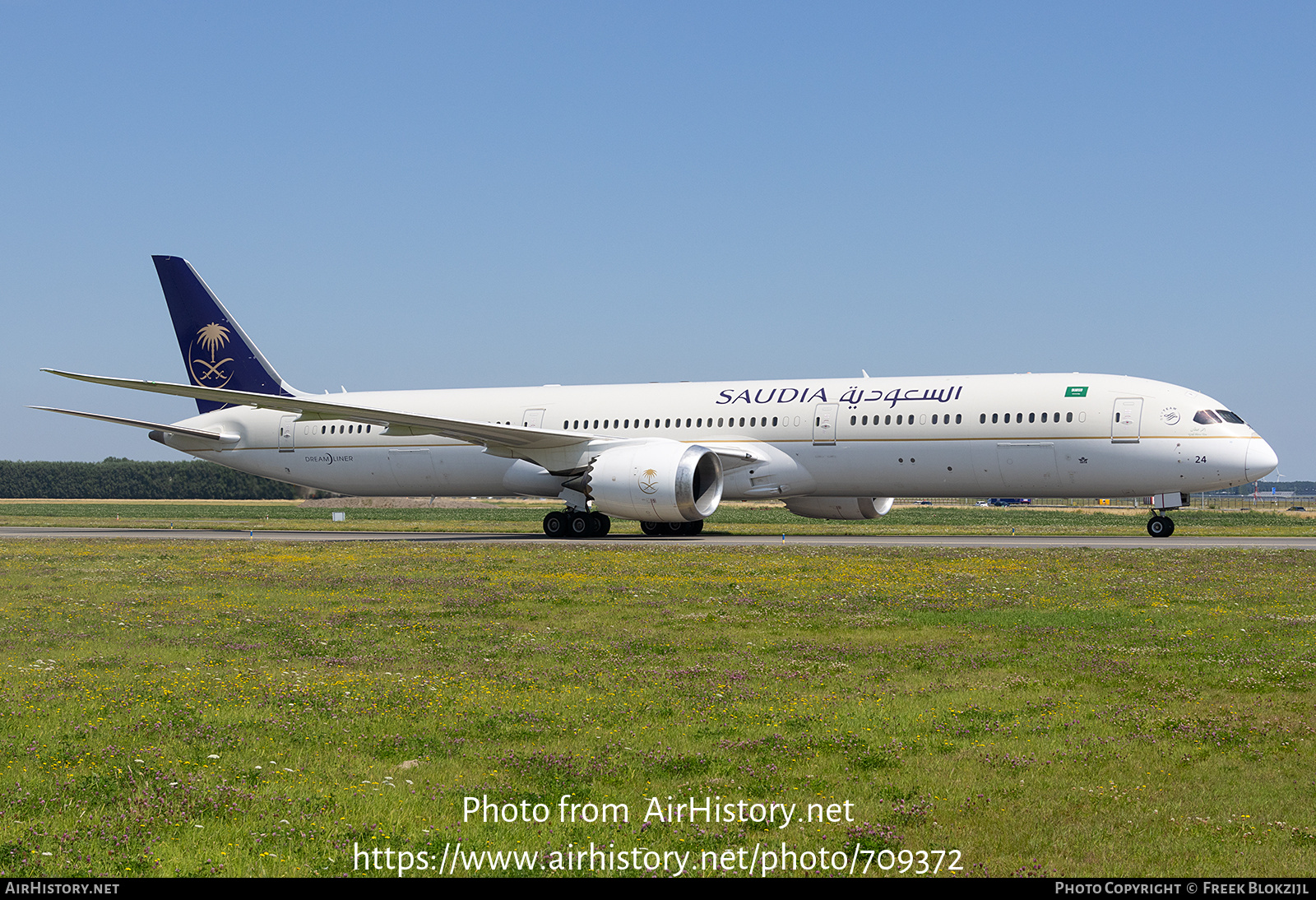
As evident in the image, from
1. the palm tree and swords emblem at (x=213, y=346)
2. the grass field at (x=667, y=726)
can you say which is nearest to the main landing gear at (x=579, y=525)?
the palm tree and swords emblem at (x=213, y=346)

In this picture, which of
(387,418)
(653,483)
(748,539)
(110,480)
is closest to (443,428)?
(387,418)

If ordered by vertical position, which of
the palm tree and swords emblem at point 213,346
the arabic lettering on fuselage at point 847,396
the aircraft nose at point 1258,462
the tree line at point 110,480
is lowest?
the tree line at point 110,480

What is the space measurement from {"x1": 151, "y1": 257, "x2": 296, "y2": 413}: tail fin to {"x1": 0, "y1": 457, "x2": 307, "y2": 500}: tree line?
7431cm

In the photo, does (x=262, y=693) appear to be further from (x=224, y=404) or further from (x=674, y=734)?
(x=224, y=404)

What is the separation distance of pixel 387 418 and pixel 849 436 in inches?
476

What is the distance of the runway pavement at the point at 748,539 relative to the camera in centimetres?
2683

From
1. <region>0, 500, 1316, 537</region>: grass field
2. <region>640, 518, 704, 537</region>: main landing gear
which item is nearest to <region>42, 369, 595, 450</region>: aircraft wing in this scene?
<region>640, 518, 704, 537</region>: main landing gear

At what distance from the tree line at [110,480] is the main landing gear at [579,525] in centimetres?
8308

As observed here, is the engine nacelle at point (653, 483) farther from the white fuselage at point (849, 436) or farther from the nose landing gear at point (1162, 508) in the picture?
the nose landing gear at point (1162, 508)

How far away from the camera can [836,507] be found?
33531 mm

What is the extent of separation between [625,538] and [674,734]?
23.0 metres

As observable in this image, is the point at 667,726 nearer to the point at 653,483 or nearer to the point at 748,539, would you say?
the point at 653,483

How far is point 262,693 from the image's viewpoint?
30.7 ft

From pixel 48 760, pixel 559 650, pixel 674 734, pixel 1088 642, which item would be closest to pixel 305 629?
pixel 559 650
